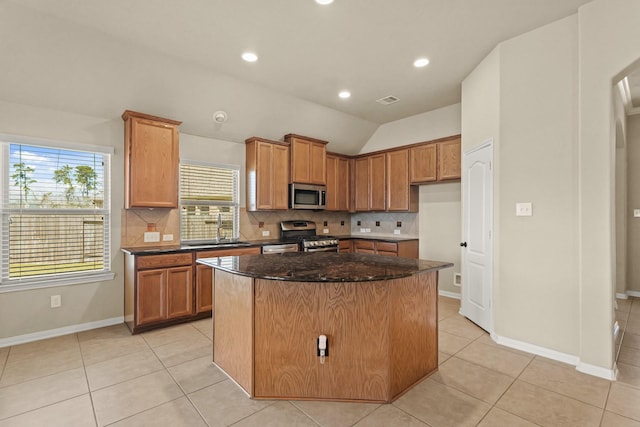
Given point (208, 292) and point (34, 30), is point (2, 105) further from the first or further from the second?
point (208, 292)

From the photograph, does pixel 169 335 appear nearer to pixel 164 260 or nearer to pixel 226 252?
pixel 164 260

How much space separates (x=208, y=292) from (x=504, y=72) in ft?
13.6

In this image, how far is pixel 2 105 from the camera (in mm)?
3102

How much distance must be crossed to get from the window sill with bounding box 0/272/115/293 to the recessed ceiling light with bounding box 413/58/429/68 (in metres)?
4.34

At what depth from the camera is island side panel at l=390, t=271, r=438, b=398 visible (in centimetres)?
215

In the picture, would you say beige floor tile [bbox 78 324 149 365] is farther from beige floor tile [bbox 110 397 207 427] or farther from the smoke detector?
the smoke detector

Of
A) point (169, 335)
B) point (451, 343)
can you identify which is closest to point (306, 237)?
point (169, 335)

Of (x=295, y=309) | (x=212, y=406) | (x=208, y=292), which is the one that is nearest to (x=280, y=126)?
(x=208, y=292)

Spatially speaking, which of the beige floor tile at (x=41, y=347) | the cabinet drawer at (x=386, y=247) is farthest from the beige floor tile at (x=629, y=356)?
the beige floor tile at (x=41, y=347)

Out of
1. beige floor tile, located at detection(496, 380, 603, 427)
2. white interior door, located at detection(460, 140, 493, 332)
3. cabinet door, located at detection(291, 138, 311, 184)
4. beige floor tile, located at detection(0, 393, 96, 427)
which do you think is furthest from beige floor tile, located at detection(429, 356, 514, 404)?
cabinet door, located at detection(291, 138, 311, 184)

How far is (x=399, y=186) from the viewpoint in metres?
5.23

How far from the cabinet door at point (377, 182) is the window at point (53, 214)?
13.2 ft

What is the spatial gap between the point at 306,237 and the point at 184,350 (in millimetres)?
2654

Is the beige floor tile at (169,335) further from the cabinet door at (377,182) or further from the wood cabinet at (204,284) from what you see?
the cabinet door at (377,182)
